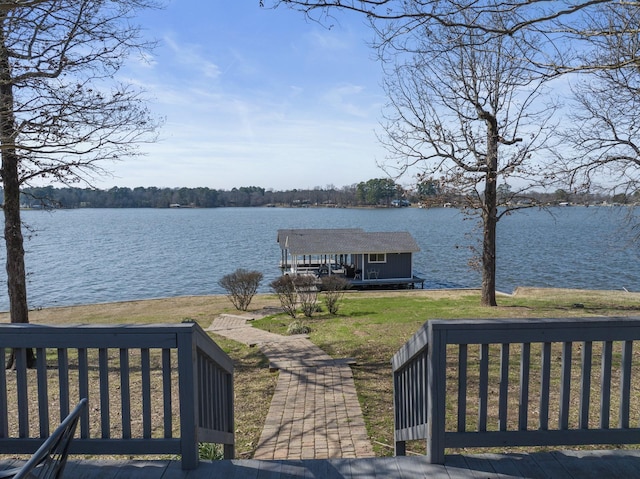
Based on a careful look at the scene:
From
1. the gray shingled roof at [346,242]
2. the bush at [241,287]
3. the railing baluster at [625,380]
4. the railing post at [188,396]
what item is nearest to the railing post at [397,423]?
the railing baluster at [625,380]

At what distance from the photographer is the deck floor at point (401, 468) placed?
108 inches

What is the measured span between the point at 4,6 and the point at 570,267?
35.2m

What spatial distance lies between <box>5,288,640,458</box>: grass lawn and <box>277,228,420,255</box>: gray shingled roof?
8.54 m

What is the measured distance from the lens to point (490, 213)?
45.7ft

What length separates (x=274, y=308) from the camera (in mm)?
18453

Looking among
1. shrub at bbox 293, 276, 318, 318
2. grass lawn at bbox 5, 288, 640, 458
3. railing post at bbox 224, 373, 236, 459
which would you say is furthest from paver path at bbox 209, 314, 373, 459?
shrub at bbox 293, 276, 318, 318

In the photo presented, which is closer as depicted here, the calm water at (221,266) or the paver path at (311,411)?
the paver path at (311,411)

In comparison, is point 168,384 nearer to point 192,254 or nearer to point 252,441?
point 252,441

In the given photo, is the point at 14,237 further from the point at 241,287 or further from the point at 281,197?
the point at 281,197

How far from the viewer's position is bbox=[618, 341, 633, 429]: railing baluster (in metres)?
2.79

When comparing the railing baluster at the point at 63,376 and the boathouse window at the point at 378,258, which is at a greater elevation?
the railing baluster at the point at 63,376

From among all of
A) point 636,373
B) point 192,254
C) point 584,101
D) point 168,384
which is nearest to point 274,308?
point 584,101

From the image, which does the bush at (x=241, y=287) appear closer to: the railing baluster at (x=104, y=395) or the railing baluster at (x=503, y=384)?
the railing baluster at (x=104, y=395)

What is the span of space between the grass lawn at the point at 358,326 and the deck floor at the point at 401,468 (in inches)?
64.1
